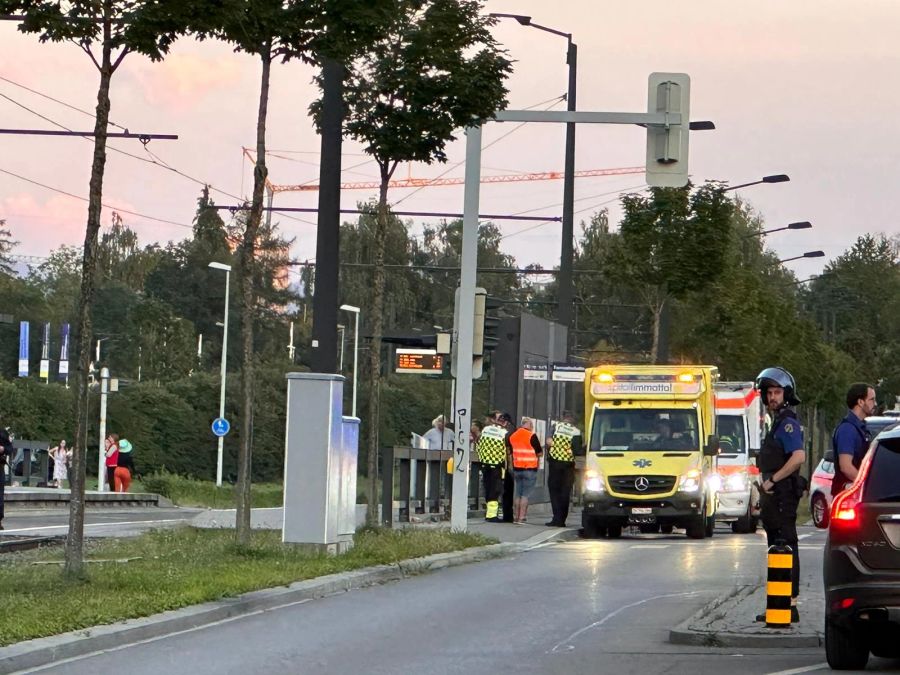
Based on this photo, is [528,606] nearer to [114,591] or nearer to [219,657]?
[114,591]

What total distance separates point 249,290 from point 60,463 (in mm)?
40004

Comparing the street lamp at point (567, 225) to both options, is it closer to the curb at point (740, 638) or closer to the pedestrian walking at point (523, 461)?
the pedestrian walking at point (523, 461)

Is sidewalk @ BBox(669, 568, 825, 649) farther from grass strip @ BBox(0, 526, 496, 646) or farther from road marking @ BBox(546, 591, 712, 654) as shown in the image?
grass strip @ BBox(0, 526, 496, 646)

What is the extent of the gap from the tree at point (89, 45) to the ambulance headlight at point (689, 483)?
50.1 feet

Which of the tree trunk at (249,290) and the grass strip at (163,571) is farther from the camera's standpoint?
the tree trunk at (249,290)

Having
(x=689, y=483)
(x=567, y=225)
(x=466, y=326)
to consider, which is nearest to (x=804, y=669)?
(x=466, y=326)

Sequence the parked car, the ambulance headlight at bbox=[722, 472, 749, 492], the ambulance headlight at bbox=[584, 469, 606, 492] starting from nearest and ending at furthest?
the ambulance headlight at bbox=[584, 469, 606, 492]
the parked car
the ambulance headlight at bbox=[722, 472, 749, 492]

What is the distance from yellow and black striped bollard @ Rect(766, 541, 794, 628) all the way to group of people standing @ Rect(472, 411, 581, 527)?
54.2ft

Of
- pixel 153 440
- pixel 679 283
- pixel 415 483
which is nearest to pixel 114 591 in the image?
pixel 415 483

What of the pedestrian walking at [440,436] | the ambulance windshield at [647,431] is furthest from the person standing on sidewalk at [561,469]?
the pedestrian walking at [440,436]

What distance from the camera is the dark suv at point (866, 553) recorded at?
10.6 meters

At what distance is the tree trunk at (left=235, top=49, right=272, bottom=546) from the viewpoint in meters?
18.6

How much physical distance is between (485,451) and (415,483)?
2123 millimetres

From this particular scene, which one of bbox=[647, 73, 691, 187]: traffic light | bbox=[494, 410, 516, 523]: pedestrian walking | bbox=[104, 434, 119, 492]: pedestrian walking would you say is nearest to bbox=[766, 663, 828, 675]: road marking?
bbox=[647, 73, 691, 187]: traffic light
